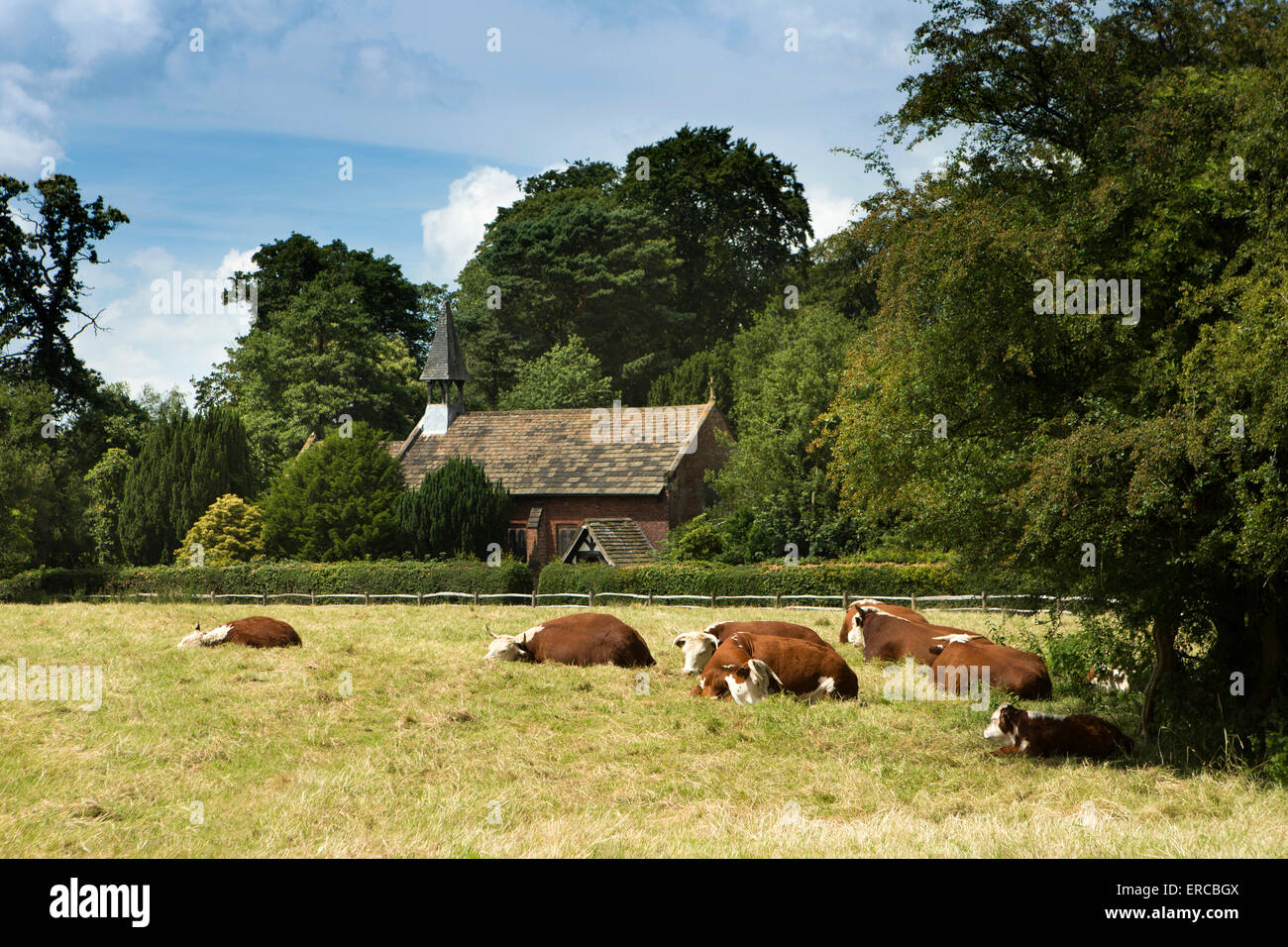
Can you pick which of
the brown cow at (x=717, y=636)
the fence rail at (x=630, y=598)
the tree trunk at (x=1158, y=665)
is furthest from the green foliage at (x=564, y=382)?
the tree trunk at (x=1158, y=665)

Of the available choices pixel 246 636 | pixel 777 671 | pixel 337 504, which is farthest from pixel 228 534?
pixel 777 671

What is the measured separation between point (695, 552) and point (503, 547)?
8.43 m

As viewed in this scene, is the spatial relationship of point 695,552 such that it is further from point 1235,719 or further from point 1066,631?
point 1235,719

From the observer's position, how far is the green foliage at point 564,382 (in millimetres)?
56812

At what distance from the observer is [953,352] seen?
1177cm

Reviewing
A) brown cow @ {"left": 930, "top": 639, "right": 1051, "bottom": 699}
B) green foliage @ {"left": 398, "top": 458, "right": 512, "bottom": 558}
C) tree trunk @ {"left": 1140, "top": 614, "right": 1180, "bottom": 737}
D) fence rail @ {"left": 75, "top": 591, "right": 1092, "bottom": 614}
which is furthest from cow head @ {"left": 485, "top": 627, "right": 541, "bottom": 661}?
green foliage @ {"left": 398, "top": 458, "right": 512, "bottom": 558}

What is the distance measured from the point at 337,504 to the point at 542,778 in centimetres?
3108

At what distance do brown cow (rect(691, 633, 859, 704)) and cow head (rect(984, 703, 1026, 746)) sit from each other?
248cm

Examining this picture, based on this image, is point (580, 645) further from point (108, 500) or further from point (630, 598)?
point (108, 500)

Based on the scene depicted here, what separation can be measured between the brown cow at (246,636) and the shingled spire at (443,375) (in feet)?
99.8

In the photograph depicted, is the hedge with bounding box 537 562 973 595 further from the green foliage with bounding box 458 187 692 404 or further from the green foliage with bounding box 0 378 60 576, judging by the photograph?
the green foliage with bounding box 458 187 692 404

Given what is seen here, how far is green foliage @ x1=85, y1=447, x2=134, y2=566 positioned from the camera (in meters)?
46.8

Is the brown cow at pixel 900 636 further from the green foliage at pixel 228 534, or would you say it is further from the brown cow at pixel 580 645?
the green foliage at pixel 228 534
